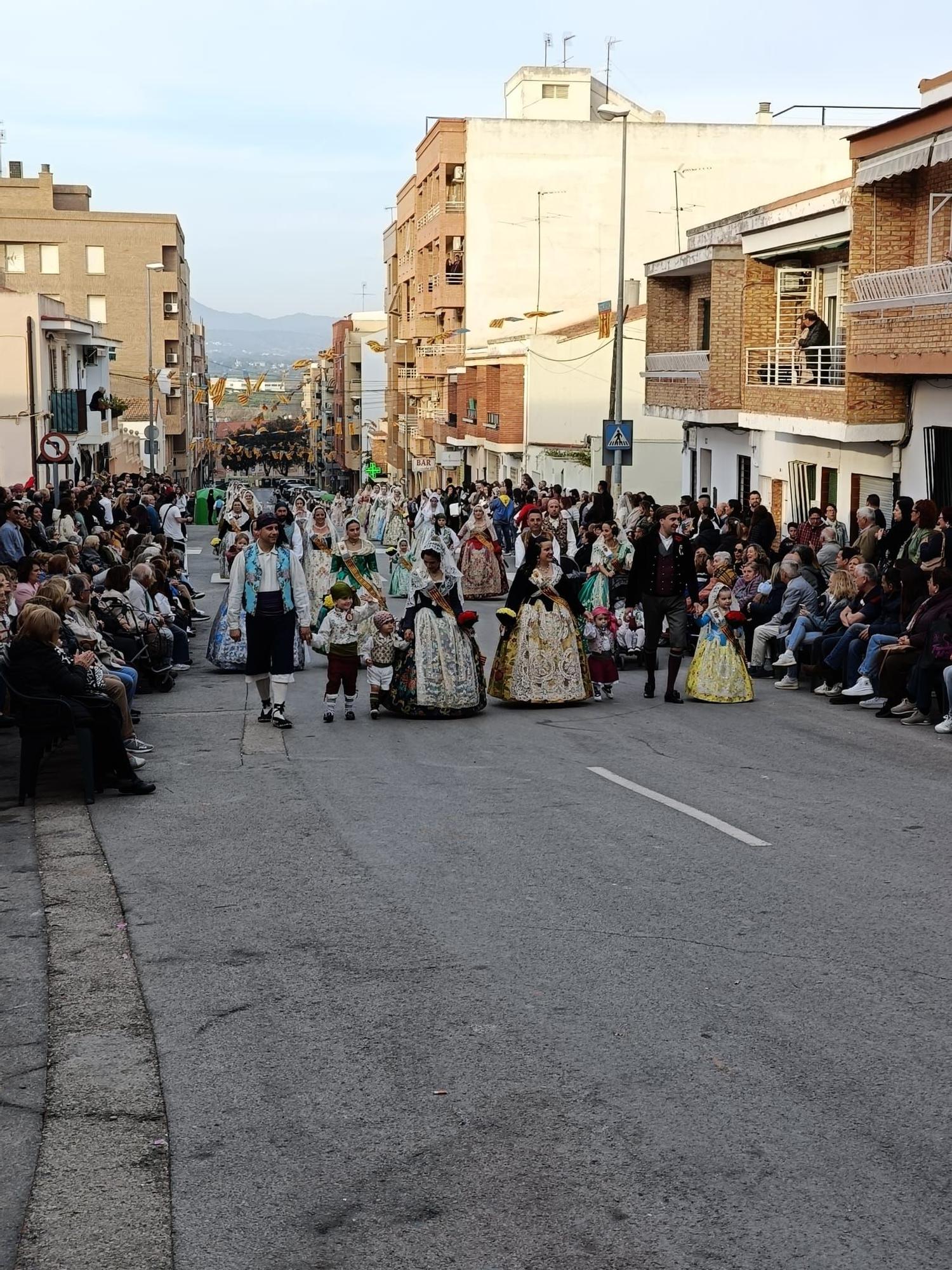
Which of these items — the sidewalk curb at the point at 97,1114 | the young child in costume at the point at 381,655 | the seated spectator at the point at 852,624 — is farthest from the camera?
the seated spectator at the point at 852,624

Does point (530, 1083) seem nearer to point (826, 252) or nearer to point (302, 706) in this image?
point (302, 706)

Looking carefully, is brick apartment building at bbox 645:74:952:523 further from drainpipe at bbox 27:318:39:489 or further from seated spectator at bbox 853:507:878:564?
drainpipe at bbox 27:318:39:489

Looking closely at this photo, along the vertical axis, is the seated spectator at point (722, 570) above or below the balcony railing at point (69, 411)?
below

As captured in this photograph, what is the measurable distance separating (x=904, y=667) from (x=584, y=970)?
916 centimetres

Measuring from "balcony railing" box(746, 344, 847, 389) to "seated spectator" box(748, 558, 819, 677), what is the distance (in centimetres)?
726

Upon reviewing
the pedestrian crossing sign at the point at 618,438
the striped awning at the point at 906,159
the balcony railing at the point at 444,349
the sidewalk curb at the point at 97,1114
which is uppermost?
the balcony railing at the point at 444,349

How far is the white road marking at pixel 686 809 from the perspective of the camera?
31.8ft

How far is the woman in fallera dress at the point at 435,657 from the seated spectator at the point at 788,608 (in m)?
4.61

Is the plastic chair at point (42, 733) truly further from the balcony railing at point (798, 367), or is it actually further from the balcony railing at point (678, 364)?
the balcony railing at point (678, 364)

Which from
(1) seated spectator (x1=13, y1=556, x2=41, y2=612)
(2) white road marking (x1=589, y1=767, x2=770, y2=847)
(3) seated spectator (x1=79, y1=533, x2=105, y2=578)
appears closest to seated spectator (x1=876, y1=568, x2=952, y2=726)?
(2) white road marking (x1=589, y1=767, x2=770, y2=847)

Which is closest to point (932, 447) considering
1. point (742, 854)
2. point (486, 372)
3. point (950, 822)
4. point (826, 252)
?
point (826, 252)

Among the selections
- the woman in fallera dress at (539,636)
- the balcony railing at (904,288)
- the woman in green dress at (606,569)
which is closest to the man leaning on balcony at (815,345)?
the balcony railing at (904,288)

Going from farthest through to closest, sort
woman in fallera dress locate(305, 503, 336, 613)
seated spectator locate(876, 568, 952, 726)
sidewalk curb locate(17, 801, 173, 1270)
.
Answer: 1. woman in fallera dress locate(305, 503, 336, 613)
2. seated spectator locate(876, 568, 952, 726)
3. sidewalk curb locate(17, 801, 173, 1270)

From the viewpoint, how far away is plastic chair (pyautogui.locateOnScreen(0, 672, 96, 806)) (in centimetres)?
1077
